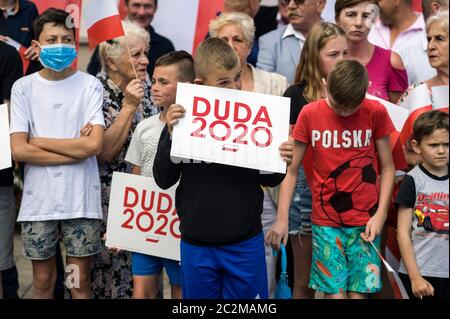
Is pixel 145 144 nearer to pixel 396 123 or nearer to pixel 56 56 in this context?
pixel 56 56

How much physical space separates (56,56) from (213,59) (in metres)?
1.20

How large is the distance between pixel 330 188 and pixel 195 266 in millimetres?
962

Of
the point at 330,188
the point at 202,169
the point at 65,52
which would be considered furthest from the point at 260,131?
the point at 65,52

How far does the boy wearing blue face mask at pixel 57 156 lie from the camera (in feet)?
18.9

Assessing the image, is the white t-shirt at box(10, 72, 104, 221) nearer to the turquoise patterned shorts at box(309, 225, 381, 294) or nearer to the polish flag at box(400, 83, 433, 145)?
the turquoise patterned shorts at box(309, 225, 381, 294)

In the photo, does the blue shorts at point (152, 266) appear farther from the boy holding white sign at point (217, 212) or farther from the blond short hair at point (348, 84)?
the blond short hair at point (348, 84)

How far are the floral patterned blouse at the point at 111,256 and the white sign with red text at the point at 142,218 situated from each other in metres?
0.36

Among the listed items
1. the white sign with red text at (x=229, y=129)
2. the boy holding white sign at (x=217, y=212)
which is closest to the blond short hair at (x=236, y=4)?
the boy holding white sign at (x=217, y=212)

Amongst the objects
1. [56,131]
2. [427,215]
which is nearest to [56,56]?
[56,131]

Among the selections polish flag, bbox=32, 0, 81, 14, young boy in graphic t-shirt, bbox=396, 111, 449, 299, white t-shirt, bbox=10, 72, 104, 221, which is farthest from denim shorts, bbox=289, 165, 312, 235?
polish flag, bbox=32, 0, 81, 14

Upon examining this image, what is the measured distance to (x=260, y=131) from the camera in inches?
200

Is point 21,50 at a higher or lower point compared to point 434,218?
higher

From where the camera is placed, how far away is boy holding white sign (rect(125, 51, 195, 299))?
575 centimetres

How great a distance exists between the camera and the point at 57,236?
19.2 feet
